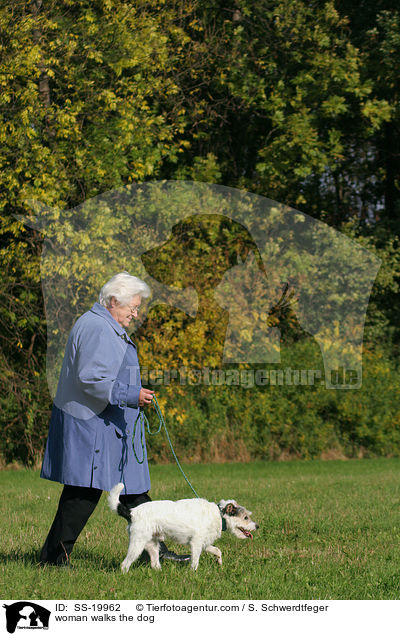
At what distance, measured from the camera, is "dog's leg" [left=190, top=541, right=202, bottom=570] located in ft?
18.5

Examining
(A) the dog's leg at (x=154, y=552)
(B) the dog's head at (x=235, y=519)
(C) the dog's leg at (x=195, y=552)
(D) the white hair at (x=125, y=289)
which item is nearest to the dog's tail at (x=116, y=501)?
(A) the dog's leg at (x=154, y=552)

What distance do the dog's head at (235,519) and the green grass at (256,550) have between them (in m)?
0.29

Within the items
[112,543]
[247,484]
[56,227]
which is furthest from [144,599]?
[56,227]

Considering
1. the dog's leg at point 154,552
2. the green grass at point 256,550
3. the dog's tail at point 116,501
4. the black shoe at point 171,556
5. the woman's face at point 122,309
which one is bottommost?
the green grass at point 256,550

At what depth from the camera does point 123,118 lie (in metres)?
15.7

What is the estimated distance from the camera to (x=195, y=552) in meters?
5.68

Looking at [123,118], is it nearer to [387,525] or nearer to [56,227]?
[56,227]

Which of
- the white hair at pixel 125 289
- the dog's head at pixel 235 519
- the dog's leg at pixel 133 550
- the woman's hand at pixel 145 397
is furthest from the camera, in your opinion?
the dog's head at pixel 235 519

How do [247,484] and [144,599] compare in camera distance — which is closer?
[144,599]

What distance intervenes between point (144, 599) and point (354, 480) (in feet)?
28.7

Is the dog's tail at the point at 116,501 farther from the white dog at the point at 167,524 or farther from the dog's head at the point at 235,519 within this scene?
the dog's head at the point at 235,519

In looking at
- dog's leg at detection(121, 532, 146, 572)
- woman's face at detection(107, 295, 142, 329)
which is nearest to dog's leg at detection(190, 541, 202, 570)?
dog's leg at detection(121, 532, 146, 572)

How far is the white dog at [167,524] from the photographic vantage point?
5488 millimetres
